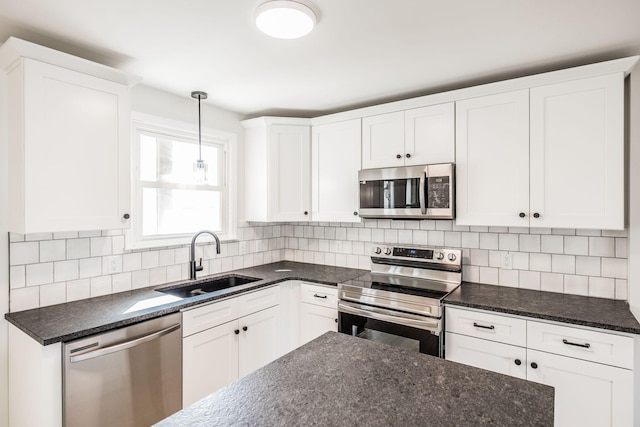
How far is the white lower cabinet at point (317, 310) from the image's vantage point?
2738mm

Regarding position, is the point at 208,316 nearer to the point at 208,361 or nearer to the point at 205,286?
the point at 208,361

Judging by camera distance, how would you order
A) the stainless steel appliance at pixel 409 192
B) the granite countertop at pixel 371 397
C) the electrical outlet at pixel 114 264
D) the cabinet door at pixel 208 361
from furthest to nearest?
the stainless steel appliance at pixel 409 192 < the electrical outlet at pixel 114 264 < the cabinet door at pixel 208 361 < the granite countertop at pixel 371 397

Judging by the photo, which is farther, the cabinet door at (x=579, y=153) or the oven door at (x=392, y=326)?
the oven door at (x=392, y=326)

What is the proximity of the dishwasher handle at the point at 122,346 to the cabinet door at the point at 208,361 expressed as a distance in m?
0.16

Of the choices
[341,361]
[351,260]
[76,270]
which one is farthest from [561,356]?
[76,270]

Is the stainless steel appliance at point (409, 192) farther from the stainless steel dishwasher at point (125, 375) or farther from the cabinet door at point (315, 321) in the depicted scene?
the stainless steel dishwasher at point (125, 375)

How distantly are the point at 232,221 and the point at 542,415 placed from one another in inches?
107

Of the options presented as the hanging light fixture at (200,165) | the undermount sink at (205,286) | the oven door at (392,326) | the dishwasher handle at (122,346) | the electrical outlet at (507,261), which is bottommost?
the oven door at (392,326)

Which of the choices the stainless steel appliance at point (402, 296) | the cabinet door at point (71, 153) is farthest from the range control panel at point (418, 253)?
the cabinet door at point (71, 153)

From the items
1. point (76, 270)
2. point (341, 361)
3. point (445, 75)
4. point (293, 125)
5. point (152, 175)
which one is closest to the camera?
point (341, 361)

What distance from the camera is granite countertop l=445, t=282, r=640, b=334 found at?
1.80 m

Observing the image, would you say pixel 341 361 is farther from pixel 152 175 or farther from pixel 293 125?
pixel 293 125

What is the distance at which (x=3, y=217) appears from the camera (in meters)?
1.88

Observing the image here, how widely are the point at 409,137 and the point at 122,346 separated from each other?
2.29m
